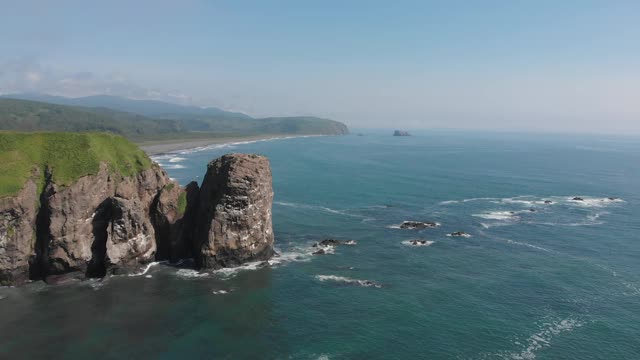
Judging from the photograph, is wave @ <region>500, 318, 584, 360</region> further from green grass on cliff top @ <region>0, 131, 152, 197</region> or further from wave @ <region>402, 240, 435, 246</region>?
green grass on cliff top @ <region>0, 131, 152, 197</region>

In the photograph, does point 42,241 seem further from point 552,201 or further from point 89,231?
point 552,201

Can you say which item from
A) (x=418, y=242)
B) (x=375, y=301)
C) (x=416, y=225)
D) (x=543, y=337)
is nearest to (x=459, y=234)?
(x=416, y=225)

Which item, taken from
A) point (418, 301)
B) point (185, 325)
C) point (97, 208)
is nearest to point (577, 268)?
point (418, 301)

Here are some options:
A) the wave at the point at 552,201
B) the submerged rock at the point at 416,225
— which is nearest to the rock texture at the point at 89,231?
the submerged rock at the point at 416,225

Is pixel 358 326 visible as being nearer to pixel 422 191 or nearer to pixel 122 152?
pixel 122 152

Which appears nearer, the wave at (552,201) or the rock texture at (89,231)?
the rock texture at (89,231)

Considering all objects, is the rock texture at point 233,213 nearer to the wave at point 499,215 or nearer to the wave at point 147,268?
the wave at point 147,268
